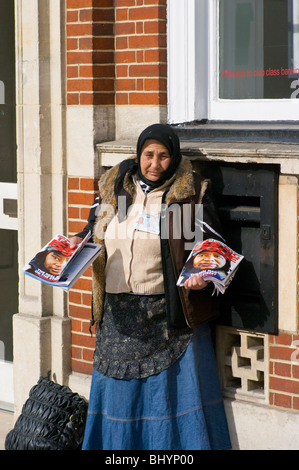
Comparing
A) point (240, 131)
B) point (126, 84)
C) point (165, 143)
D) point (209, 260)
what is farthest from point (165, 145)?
point (126, 84)

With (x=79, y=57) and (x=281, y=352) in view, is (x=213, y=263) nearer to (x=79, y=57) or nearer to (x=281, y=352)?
(x=281, y=352)

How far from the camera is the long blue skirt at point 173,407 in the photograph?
4691 mm

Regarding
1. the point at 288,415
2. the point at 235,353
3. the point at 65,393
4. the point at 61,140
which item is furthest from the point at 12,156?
the point at 288,415

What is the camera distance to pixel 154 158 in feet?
15.0

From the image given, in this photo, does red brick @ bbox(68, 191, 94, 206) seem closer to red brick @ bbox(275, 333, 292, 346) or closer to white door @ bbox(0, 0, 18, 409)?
white door @ bbox(0, 0, 18, 409)

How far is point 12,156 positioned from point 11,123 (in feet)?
0.76

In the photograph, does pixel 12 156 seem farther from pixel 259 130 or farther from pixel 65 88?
pixel 259 130

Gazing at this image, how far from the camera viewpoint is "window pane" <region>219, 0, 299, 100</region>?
191 inches

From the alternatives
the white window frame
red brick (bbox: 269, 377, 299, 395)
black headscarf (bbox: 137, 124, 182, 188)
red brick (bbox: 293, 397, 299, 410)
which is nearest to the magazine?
black headscarf (bbox: 137, 124, 182, 188)

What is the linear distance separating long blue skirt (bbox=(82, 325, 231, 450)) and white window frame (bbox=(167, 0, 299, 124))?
121 centimetres

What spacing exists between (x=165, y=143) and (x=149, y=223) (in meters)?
0.41

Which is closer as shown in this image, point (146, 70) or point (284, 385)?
point (284, 385)

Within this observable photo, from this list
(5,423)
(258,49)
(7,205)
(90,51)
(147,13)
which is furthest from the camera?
(7,205)

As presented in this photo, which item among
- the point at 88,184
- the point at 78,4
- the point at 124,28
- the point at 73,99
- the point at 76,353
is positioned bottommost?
the point at 76,353
